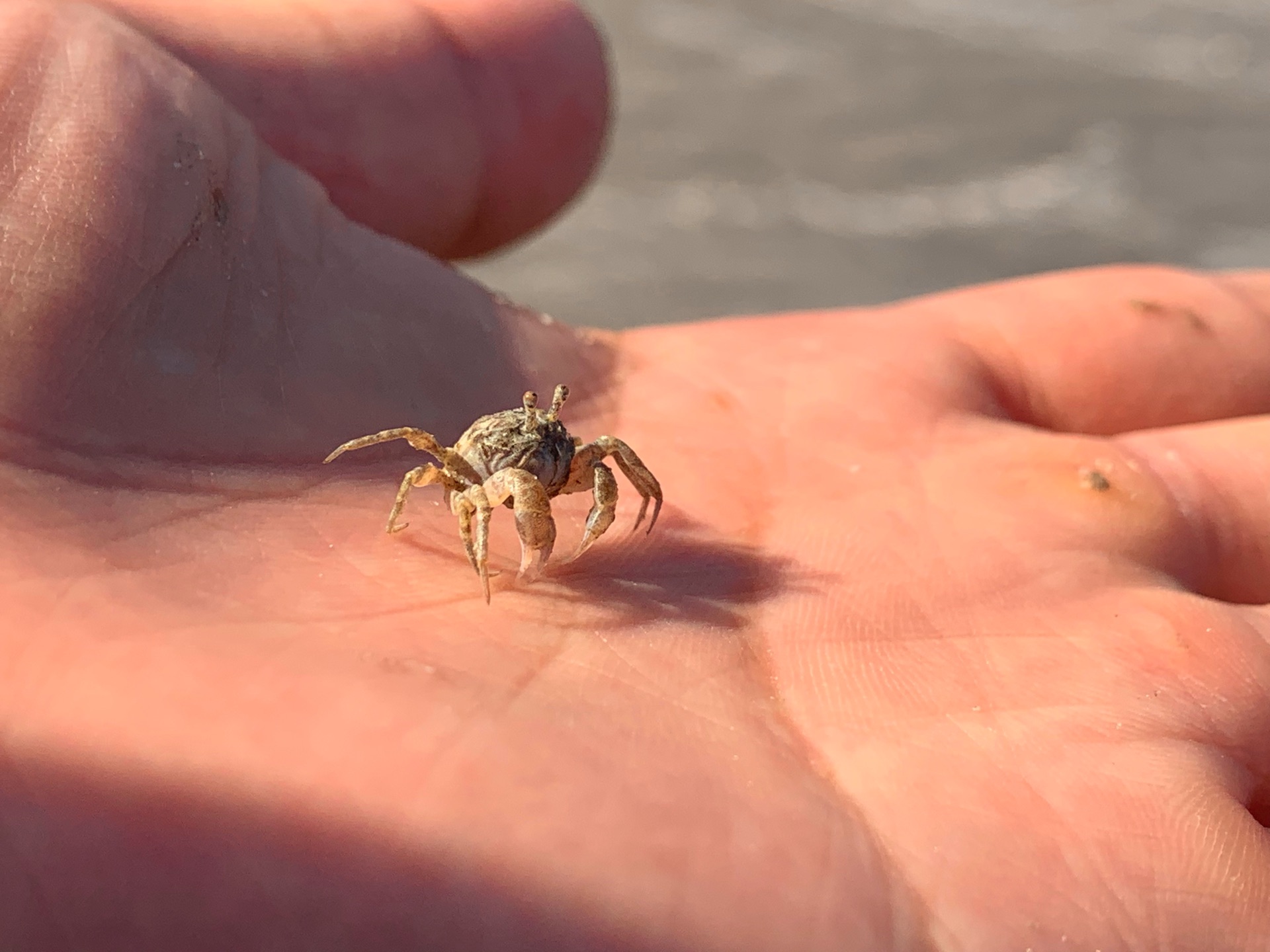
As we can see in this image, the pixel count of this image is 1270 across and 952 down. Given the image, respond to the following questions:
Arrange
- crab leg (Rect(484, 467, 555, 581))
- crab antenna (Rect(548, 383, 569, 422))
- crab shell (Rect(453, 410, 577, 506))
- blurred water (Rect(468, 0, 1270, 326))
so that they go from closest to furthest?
crab leg (Rect(484, 467, 555, 581)) < crab shell (Rect(453, 410, 577, 506)) < crab antenna (Rect(548, 383, 569, 422)) < blurred water (Rect(468, 0, 1270, 326))

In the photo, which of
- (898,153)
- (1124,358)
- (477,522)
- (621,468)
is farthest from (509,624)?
(898,153)

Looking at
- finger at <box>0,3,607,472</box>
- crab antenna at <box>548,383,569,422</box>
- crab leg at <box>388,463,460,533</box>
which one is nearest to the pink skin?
finger at <box>0,3,607,472</box>

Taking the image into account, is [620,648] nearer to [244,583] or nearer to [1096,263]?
[244,583]

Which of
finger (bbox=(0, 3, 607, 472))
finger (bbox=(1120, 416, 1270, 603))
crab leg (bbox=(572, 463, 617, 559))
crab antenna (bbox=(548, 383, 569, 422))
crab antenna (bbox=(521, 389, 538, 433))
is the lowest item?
finger (bbox=(1120, 416, 1270, 603))

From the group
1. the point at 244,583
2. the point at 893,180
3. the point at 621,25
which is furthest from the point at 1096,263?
the point at 244,583

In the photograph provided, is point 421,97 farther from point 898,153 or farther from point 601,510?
point 898,153

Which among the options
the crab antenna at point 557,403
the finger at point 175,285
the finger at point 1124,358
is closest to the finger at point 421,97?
the finger at point 175,285

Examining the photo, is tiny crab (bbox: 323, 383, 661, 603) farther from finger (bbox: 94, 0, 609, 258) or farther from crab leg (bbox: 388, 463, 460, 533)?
finger (bbox: 94, 0, 609, 258)

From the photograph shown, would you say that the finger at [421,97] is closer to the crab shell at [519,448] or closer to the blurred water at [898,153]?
the crab shell at [519,448]
